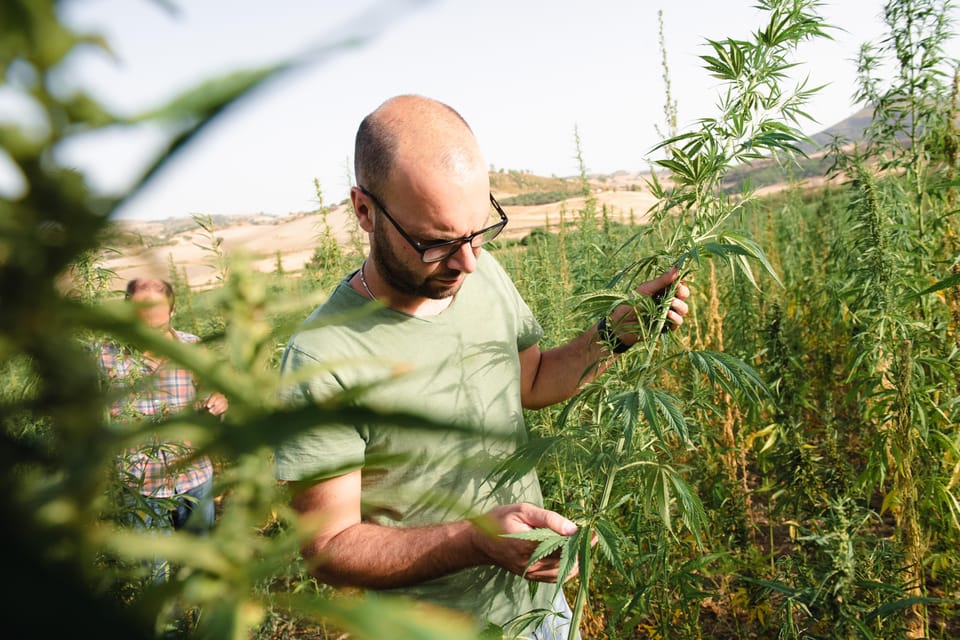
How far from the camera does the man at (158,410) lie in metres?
0.31

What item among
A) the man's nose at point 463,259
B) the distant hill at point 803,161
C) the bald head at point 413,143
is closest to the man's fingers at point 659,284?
the distant hill at point 803,161

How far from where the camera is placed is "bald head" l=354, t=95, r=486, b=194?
68.6 inches

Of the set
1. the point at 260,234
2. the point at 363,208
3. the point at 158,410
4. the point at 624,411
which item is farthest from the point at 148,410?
the point at 260,234

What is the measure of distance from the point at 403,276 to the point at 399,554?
82 centimetres

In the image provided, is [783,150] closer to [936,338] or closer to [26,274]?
[936,338]

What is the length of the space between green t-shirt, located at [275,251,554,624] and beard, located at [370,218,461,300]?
0.08m

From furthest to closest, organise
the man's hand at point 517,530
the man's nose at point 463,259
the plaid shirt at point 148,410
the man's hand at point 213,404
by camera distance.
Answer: the man's nose at point 463,259 < the man's hand at point 517,530 < the plaid shirt at point 148,410 < the man's hand at point 213,404

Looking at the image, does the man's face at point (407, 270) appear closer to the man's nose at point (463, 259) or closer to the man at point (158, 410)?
the man's nose at point (463, 259)

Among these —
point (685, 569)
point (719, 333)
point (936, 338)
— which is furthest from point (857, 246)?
point (685, 569)

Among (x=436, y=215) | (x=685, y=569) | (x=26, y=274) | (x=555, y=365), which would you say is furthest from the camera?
(x=555, y=365)

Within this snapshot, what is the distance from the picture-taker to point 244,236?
0.37 meters

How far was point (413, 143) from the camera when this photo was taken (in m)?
1.76

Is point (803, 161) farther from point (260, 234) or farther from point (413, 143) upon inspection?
point (260, 234)

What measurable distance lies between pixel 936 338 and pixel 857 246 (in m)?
0.54
